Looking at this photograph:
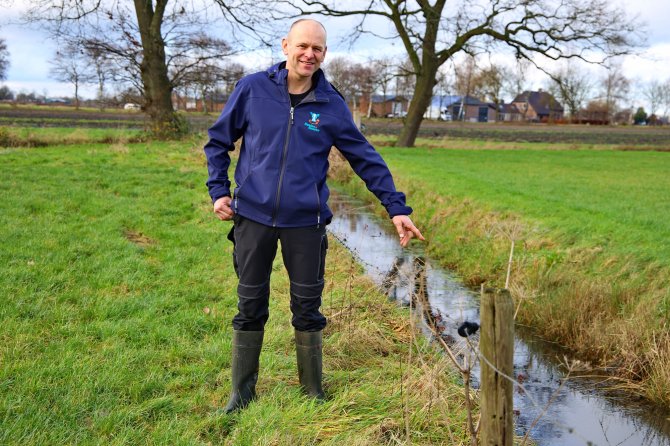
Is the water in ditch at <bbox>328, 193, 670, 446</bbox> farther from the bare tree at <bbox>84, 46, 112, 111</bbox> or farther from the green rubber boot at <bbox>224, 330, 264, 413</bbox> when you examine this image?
the bare tree at <bbox>84, 46, 112, 111</bbox>

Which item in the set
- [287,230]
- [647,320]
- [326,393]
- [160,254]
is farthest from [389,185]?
[160,254]

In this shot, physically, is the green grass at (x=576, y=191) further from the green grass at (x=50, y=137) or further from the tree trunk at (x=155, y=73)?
the green grass at (x=50, y=137)

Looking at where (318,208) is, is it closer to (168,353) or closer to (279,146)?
(279,146)

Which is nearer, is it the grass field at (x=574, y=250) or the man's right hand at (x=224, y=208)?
the man's right hand at (x=224, y=208)

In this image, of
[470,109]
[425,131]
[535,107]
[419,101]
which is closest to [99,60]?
[419,101]

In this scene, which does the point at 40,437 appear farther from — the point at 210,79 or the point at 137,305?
the point at 210,79

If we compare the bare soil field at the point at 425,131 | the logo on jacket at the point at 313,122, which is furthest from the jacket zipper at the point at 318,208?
the bare soil field at the point at 425,131

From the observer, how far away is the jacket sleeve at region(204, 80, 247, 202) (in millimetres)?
3189

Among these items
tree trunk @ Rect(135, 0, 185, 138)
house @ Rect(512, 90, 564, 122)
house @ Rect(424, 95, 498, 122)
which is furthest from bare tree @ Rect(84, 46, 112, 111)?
house @ Rect(512, 90, 564, 122)

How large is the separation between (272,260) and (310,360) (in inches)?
26.5

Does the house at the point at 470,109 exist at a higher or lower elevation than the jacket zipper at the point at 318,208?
higher

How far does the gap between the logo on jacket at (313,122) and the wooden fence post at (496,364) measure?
1417 millimetres

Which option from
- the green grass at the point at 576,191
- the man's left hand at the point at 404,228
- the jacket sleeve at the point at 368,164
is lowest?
the green grass at the point at 576,191

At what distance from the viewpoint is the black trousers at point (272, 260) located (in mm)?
3205
